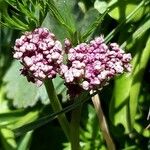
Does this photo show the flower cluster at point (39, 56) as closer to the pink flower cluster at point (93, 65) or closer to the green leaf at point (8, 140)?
the pink flower cluster at point (93, 65)

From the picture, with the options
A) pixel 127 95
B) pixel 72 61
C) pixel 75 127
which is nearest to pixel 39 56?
pixel 72 61

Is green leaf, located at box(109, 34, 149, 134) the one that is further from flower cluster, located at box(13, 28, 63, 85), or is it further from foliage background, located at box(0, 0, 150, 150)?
flower cluster, located at box(13, 28, 63, 85)

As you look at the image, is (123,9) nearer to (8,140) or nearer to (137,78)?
(137,78)

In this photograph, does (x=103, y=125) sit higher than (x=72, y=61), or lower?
lower

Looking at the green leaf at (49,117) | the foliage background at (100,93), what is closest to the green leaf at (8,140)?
the foliage background at (100,93)

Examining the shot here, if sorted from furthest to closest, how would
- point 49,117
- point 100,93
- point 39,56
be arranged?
point 100,93 < point 49,117 < point 39,56

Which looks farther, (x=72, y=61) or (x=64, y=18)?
(x=64, y=18)

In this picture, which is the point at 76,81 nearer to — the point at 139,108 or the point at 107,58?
the point at 107,58
